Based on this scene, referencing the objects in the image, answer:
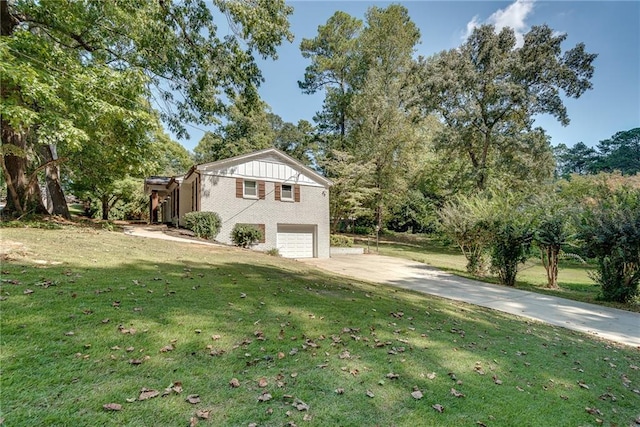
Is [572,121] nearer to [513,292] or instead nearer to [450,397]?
[513,292]

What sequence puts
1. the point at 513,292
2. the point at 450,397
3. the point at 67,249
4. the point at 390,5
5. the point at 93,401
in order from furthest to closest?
the point at 390,5 < the point at 513,292 < the point at 67,249 < the point at 450,397 < the point at 93,401

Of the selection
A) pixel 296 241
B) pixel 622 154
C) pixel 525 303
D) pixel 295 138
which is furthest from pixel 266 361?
pixel 622 154

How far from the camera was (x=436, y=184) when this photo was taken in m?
29.8

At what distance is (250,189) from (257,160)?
5.61 feet

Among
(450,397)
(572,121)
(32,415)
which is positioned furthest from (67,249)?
(572,121)

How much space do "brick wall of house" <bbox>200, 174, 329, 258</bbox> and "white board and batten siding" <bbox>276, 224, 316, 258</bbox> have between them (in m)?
0.43

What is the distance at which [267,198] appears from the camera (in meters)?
17.9

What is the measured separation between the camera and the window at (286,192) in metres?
18.5

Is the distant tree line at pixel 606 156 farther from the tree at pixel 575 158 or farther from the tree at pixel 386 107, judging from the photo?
the tree at pixel 386 107

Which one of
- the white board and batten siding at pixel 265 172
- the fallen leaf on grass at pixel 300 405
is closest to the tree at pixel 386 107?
the white board and batten siding at pixel 265 172

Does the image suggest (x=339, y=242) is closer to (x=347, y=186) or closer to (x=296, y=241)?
(x=296, y=241)

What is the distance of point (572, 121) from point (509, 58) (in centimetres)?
664

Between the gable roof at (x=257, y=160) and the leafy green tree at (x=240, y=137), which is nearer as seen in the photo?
the gable roof at (x=257, y=160)

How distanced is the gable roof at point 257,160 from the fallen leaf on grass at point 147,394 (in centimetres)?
1477
